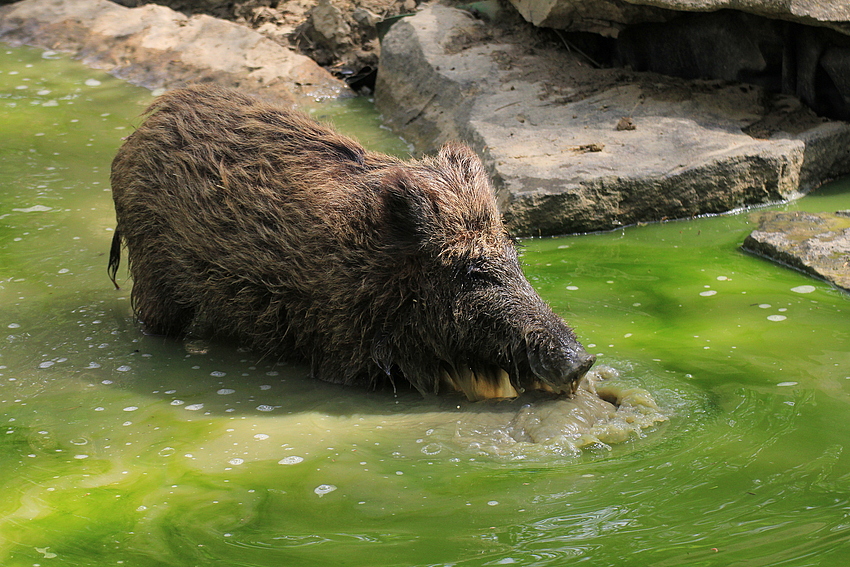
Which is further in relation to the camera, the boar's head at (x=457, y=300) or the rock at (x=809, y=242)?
the rock at (x=809, y=242)

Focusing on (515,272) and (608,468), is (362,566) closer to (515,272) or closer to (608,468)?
(608,468)

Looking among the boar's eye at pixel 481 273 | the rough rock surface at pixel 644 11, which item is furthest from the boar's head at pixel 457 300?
the rough rock surface at pixel 644 11

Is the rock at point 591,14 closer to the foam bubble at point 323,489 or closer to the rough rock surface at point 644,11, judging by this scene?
the rough rock surface at point 644,11

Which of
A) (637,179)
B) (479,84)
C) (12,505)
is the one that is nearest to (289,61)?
(479,84)

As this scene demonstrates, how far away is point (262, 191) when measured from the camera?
14.5 ft

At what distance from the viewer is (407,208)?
4020mm

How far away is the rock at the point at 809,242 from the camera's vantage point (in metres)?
5.12

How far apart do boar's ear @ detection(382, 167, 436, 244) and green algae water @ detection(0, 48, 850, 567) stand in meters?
0.80

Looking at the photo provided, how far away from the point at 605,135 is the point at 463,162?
2979 mm

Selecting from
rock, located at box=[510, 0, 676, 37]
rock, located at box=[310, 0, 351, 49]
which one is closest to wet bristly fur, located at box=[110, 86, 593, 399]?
rock, located at box=[510, 0, 676, 37]

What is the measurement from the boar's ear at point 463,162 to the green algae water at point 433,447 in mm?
1055

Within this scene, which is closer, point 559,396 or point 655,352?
point 559,396

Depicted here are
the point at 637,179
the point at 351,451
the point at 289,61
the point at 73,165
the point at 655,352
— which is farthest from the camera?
the point at 289,61

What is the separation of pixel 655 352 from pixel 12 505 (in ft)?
9.68
